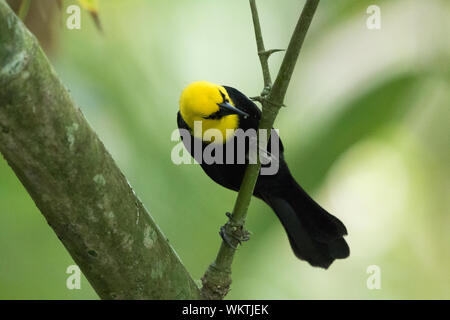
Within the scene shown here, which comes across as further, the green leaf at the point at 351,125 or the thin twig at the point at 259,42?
the green leaf at the point at 351,125

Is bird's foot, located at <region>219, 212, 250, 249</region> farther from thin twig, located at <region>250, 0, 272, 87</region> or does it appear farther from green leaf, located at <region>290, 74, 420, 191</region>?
green leaf, located at <region>290, 74, 420, 191</region>

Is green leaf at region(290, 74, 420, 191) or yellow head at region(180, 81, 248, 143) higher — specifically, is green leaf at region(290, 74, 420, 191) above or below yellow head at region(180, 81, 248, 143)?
below

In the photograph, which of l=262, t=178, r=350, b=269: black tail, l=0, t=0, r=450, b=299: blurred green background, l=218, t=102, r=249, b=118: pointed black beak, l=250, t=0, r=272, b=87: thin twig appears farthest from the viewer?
l=0, t=0, r=450, b=299: blurred green background

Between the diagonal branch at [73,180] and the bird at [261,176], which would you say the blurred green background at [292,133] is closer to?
the bird at [261,176]

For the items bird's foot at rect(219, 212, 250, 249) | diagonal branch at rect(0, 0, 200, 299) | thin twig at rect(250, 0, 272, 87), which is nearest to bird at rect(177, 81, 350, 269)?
thin twig at rect(250, 0, 272, 87)

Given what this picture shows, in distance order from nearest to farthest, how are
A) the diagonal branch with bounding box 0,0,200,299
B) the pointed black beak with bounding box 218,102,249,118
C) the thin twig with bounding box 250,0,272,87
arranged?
1. the diagonal branch with bounding box 0,0,200,299
2. the thin twig with bounding box 250,0,272,87
3. the pointed black beak with bounding box 218,102,249,118

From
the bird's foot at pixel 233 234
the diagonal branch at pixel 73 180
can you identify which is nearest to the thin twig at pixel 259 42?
the bird's foot at pixel 233 234

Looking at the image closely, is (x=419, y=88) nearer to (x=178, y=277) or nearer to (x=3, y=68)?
(x=178, y=277)
